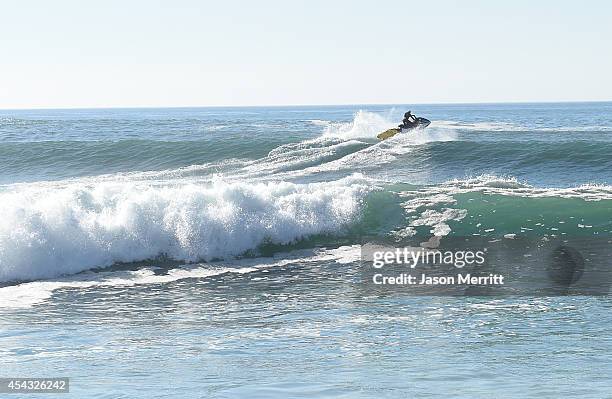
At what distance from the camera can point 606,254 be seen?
52.9 feet

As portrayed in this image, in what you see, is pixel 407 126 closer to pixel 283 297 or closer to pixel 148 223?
pixel 148 223

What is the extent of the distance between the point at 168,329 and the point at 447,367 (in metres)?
4.28

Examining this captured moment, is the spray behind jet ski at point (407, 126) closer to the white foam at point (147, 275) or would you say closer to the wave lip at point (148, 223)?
the wave lip at point (148, 223)

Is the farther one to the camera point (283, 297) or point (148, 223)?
point (148, 223)

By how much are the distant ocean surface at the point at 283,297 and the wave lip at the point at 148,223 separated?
0.04 m

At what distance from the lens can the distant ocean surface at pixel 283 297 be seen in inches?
340

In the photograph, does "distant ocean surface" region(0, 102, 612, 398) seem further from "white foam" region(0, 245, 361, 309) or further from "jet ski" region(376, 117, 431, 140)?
"jet ski" region(376, 117, 431, 140)

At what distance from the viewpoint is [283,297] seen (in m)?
13.2

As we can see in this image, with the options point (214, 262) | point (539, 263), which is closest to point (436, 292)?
point (539, 263)

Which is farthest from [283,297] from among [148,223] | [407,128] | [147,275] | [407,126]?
[407,128]

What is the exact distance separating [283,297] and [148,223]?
5.86 m

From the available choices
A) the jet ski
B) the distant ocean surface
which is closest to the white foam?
the distant ocean surface

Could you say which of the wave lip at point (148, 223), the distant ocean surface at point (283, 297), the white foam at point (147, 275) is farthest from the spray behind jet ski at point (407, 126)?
the white foam at point (147, 275)

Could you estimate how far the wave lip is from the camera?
16.3 m
